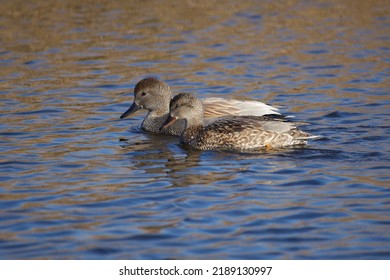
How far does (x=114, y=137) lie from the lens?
10805 mm

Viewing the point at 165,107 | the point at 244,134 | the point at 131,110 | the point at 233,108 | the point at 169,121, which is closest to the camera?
the point at 244,134

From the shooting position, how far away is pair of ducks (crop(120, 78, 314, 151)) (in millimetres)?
9820

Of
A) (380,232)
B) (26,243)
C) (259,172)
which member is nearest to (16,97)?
→ (259,172)

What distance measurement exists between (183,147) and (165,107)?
1526 mm

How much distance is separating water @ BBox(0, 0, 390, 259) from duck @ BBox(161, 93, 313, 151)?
19cm

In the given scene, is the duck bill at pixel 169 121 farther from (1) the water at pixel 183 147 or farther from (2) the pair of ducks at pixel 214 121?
(1) the water at pixel 183 147

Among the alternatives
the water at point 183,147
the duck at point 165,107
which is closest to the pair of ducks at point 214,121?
the duck at point 165,107

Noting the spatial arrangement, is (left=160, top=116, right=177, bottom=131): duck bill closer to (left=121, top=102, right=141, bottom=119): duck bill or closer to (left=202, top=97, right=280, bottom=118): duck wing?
(left=202, top=97, right=280, bottom=118): duck wing

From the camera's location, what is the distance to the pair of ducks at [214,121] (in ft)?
32.2

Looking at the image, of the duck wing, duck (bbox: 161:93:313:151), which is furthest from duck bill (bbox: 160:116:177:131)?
the duck wing

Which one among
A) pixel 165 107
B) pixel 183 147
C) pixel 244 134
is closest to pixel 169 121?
pixel 183 147

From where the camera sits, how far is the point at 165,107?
1177cm

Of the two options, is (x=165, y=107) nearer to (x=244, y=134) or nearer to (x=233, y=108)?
(x=233, y=108)

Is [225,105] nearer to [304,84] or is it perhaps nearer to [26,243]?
[304,84]
